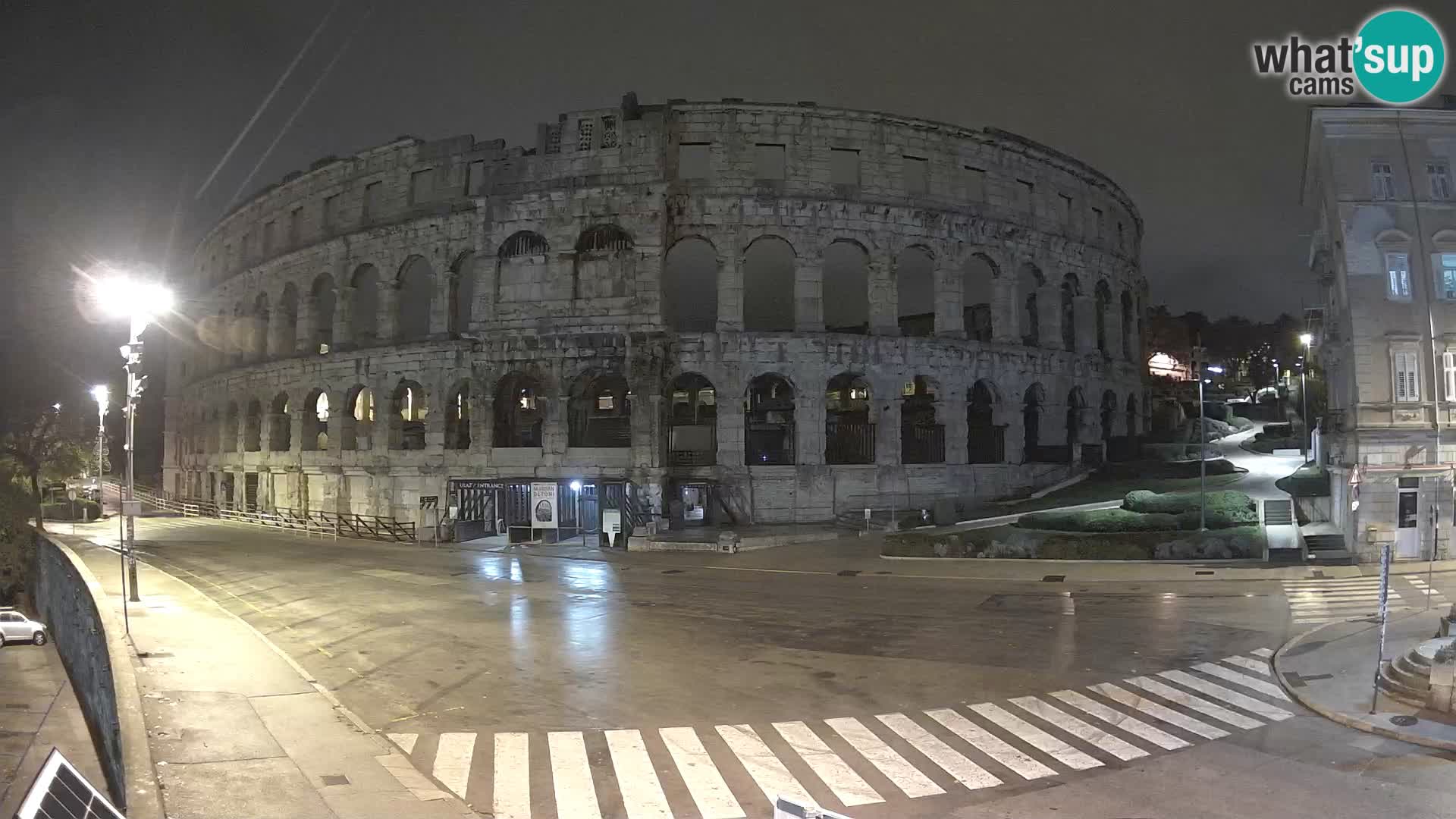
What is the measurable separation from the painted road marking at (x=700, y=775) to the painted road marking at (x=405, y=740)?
3.53 metres

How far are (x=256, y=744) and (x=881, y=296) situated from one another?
36.3 meters

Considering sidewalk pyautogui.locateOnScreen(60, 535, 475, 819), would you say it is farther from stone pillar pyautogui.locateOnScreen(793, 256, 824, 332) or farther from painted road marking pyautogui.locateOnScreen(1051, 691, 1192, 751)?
stone pillar pyautogui.locateOnScreen(793, 256, 824, 332)

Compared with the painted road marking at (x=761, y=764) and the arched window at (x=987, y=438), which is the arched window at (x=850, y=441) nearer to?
the arched window at (x=987, y=438)

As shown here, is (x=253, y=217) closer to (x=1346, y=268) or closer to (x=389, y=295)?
(x=389, y=295)

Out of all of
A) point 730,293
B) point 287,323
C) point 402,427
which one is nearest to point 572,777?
point 730,293

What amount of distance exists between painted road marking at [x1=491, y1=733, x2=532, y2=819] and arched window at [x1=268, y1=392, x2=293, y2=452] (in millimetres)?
48499

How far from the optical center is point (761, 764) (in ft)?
37.6

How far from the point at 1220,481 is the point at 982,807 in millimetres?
36616

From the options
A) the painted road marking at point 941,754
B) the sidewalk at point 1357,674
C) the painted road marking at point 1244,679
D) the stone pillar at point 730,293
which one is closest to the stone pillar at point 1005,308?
the stone pillar at point 730,293

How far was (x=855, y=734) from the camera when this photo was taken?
41.7ft

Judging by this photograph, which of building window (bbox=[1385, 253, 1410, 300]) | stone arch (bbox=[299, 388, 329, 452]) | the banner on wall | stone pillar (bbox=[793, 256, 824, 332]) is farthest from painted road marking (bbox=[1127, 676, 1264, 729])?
stone arch (bbox=[299, 388, 329, 452])

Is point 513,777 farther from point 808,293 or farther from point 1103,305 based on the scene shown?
point 1103,305

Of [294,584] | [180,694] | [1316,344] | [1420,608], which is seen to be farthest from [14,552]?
[1316,344]

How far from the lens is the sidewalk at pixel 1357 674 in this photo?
1260 cm
